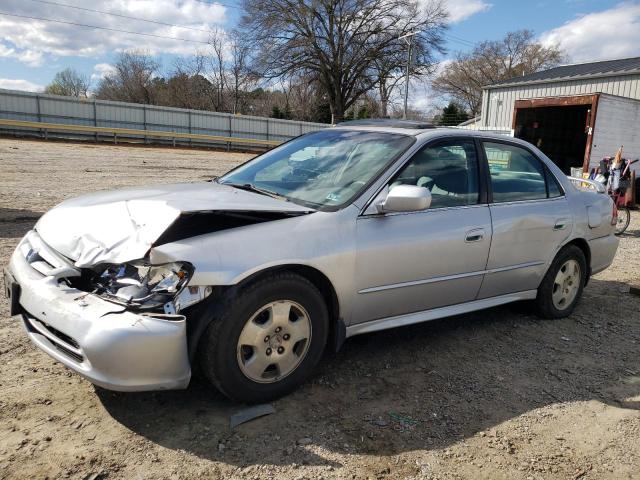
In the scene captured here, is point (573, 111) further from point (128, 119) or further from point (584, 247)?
point (128, 119)

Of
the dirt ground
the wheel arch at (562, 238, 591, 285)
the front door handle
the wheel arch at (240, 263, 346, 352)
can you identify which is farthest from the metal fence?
the wheel arch at (240, 263, 346, 352)

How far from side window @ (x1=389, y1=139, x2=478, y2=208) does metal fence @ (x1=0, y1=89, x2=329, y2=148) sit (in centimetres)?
2238

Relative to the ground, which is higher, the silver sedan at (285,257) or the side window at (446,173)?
the side window at (446,173)

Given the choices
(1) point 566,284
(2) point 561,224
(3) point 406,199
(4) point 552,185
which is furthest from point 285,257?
(1) point 566,284

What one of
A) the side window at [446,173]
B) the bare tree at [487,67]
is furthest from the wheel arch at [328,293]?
the bare tree at [487,67]

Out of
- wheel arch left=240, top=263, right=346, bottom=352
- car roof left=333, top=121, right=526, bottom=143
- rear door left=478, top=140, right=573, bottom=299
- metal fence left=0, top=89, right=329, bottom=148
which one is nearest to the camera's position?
wheel arch left=240, top=263, right=346, bottom=352

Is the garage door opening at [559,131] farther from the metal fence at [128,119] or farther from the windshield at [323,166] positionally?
the windshield at [323,166]

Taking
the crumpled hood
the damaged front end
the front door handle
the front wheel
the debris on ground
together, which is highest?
the crumpled hood

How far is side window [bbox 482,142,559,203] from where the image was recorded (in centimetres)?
421

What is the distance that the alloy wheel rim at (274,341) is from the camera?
2.88 meters

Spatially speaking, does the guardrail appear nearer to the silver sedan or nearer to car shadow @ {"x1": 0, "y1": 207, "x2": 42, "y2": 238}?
car shadow @ {"x1": 0, "y1": 207, "x2": 42, "y2": 238}

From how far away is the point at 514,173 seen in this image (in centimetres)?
448

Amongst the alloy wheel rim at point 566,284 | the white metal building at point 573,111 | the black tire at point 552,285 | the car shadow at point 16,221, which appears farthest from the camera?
the white metal building at point 573,111

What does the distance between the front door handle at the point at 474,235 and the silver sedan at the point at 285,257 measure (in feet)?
0.05
